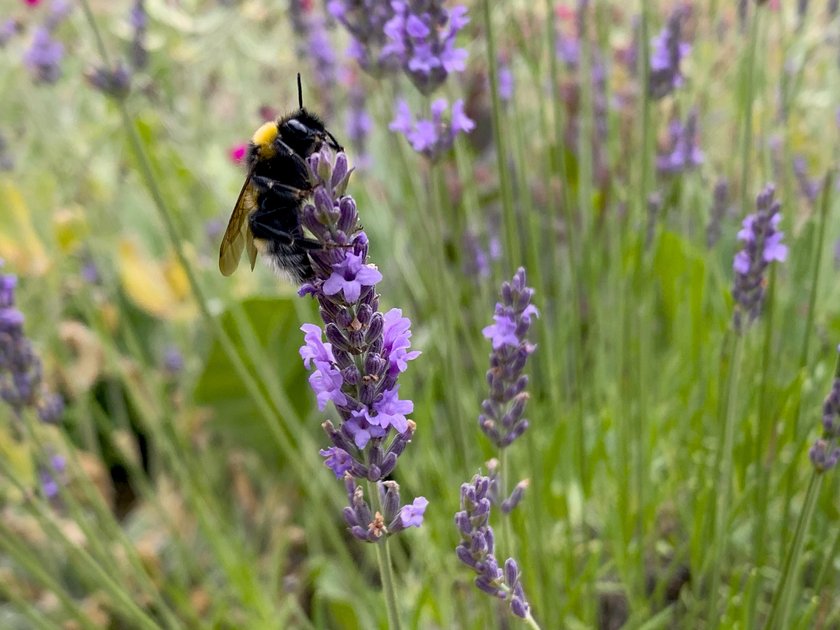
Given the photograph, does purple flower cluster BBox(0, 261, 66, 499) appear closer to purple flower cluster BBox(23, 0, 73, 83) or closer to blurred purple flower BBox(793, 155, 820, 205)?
purple flower cluster BBox(23, 0, 73, 83)

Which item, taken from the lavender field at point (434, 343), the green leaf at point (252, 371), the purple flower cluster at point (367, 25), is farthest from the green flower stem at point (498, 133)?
the green leaf at point (252, 371)

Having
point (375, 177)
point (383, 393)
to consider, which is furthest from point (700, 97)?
point (383, 393)

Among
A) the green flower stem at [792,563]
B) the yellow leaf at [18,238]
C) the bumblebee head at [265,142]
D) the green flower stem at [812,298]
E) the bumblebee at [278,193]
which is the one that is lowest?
the green flower stem at [792,563]

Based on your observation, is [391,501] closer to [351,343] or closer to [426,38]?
[351,343]

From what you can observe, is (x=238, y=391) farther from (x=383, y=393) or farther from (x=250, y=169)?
(x=383, y=393)

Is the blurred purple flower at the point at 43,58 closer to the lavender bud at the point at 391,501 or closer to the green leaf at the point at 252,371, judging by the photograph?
the green leaf at the point at 252,371

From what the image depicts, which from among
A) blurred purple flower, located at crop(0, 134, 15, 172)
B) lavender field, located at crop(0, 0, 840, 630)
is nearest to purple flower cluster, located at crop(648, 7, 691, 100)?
lavender field, located at crop(0, 0, 840, 630)

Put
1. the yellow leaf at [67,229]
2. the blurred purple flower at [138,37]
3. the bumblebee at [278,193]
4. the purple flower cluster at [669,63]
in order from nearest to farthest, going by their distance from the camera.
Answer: the bumblebee at [278,193] < the purple flower cluster at [669,63] < the blurred purple flower at [138,37] < the yellow leaf at [67,229]

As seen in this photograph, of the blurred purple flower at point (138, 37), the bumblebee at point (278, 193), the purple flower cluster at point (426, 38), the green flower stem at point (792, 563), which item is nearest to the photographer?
the green flower stem at point (792, 563)
